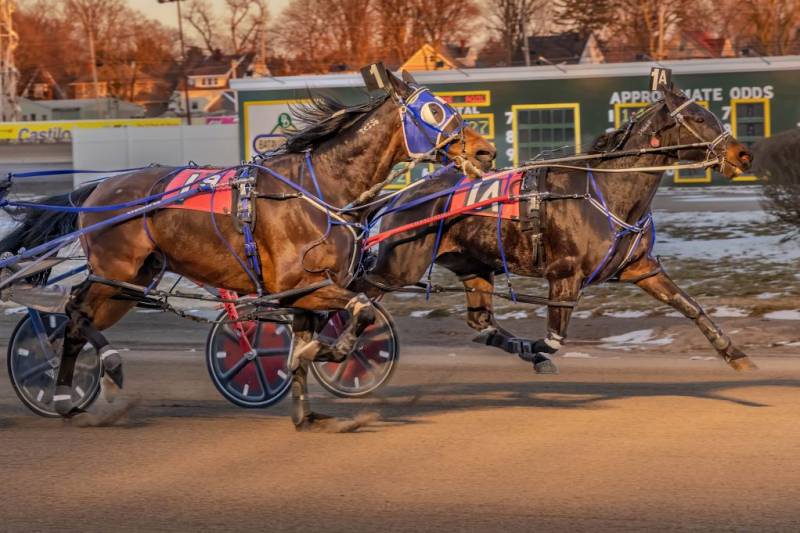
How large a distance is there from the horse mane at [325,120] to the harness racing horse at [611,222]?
5.33 feet

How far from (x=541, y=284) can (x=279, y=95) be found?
18975mm

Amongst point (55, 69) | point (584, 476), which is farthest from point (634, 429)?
point (55, 69)

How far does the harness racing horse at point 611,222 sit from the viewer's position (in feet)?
29.3

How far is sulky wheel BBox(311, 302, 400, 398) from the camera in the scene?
9273 mm

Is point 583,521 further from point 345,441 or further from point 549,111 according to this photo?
point 549,111

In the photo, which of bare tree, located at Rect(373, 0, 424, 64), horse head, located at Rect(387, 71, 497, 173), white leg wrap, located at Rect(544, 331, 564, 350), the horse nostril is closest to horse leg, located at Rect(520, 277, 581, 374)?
white leg wrap, located at Rect(544, 331, 564, 350)

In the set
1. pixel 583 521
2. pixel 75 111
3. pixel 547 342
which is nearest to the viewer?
pixel 583 521

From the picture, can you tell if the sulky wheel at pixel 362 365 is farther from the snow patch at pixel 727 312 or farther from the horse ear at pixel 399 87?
the snow patch at pixel 727 312

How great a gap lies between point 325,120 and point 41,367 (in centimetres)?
260

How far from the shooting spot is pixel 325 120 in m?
8.18

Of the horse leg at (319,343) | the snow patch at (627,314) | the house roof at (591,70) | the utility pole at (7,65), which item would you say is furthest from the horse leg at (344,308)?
the utility pole at (7,65)

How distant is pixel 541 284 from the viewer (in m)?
15.5

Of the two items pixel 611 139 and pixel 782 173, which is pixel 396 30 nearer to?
pixel 782 173

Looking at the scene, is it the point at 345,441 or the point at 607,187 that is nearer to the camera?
the point at 345,441
